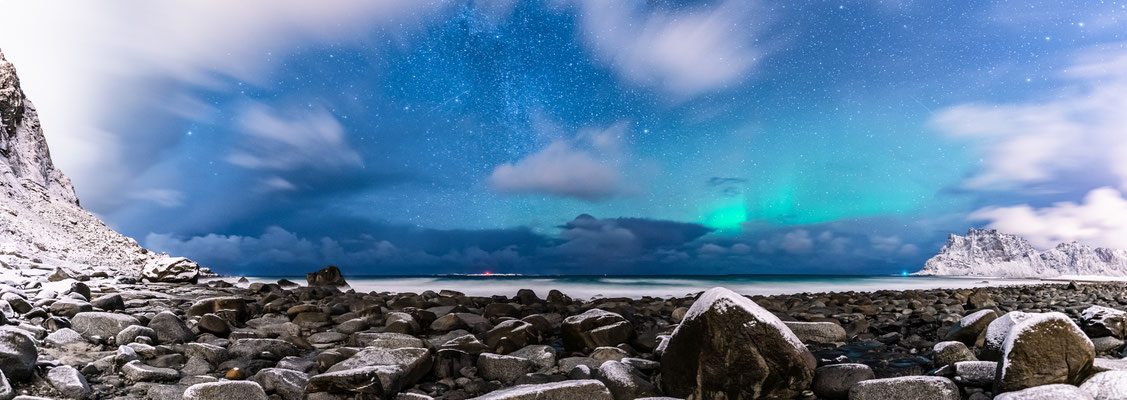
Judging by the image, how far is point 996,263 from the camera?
144 metres

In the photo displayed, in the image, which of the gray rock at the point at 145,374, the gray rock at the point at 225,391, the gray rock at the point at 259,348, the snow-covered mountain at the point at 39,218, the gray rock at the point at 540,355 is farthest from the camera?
the snow-covered mountain at the point at 39,218

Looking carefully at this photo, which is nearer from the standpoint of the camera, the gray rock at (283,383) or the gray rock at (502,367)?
the gray rock at (283,383)

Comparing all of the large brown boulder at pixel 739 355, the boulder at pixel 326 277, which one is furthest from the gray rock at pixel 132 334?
the boulder at pixel 326 277

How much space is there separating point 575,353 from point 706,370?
5.37ft

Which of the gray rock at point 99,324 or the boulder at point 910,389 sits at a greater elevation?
the gray rock at point 99,324

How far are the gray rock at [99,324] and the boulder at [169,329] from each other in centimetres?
22

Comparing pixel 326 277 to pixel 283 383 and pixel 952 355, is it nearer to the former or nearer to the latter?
pixel 283 383

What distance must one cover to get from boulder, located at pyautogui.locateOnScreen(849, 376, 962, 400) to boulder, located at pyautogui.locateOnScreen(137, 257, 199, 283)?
555 inches

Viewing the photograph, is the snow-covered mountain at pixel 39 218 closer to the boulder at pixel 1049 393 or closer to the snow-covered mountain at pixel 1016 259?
the boulder at pixel 1049 393

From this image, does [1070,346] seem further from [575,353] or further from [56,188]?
[56,188]

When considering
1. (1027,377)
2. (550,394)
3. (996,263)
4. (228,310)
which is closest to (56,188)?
(228,310)

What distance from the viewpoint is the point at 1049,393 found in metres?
2.50

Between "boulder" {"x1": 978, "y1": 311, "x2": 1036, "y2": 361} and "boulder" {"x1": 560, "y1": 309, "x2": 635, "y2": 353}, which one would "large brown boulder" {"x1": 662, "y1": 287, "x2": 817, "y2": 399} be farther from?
"boulder" {"x1": 560, "y1": 309, "x2": 635, "y2": 353}

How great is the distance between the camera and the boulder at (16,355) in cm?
289
